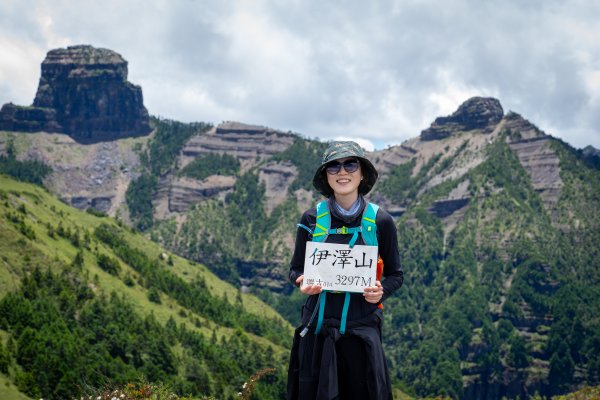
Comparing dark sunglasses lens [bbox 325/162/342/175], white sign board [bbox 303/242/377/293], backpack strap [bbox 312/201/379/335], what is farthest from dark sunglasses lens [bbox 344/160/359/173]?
white sign board [bbox 303/242/377/293]

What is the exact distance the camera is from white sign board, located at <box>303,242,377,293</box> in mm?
12180

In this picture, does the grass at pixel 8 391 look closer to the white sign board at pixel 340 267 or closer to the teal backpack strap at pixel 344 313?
the white sign board at pixel 340 267

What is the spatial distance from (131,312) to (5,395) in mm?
73792

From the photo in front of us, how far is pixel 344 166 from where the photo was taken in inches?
502

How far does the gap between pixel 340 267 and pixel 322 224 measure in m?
0.89

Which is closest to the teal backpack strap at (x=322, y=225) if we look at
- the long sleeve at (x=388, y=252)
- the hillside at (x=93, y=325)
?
the long sleeve at (x=388, y=252)

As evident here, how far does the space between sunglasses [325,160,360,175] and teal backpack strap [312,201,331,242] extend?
72 centimetres

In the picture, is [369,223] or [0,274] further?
[0,274]

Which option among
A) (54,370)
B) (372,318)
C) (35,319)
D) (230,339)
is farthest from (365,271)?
(230,339)

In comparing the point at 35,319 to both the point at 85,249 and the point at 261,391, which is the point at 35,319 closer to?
the point at 261,391

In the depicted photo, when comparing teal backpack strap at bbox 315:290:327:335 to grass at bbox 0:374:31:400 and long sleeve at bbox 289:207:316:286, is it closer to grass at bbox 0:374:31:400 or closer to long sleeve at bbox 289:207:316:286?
long sleeve at bbox 289:207:316:286

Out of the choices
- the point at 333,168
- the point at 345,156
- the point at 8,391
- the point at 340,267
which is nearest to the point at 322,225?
the point at 340,267

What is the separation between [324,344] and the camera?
472 inches

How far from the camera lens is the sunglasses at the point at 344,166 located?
12727 millimetres
